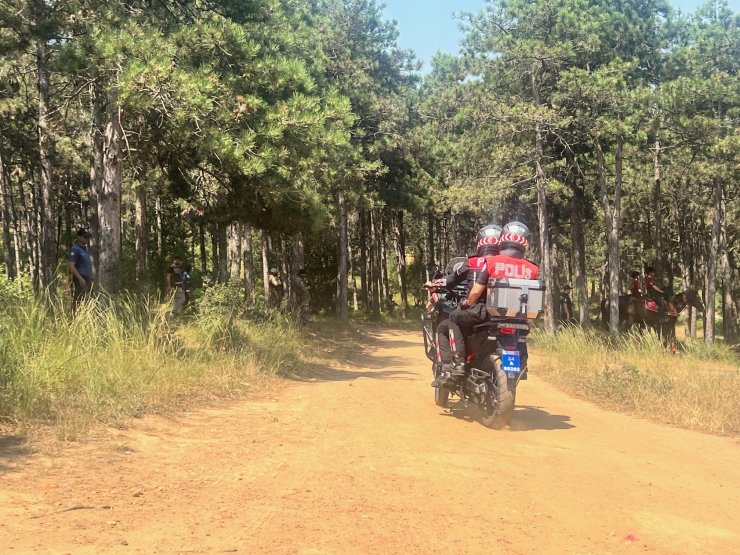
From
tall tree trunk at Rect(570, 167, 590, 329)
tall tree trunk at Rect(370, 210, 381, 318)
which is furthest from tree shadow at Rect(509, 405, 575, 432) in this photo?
tall tree trunk at Rect(370, 210, 381, 318)

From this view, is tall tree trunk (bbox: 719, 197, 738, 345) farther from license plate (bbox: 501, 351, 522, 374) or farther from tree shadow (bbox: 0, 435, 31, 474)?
tree shadow (bbox: 0, 435, 31, 474)

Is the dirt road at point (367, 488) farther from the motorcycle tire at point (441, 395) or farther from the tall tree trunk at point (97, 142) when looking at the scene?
the tall tree trunk at point (97, 142)

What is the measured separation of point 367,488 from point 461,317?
10.5 feet

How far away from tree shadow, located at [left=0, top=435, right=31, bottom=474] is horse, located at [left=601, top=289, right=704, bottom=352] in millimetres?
16855

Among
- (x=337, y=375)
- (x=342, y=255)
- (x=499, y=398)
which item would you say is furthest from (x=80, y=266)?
(x=342, y=255)

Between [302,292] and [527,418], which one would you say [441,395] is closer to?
[527,418]

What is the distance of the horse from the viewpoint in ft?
61.9

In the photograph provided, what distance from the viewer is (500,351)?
676cm

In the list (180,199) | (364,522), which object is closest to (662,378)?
(364,522)

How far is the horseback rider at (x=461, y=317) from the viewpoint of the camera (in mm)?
7172

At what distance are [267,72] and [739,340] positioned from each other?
84.2ft

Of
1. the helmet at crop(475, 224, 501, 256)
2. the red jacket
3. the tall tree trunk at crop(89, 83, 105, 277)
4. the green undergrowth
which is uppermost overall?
the tall tree trunk at crop(89, 83, 105, 277)

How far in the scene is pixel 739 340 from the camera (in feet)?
91.5

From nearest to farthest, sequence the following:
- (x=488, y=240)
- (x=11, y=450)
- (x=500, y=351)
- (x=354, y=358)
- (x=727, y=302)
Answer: (x=11, y=450)
(x=500, y=351)
(x=488, y=240)
(x=354, y=358)
(x=727, y=302)
